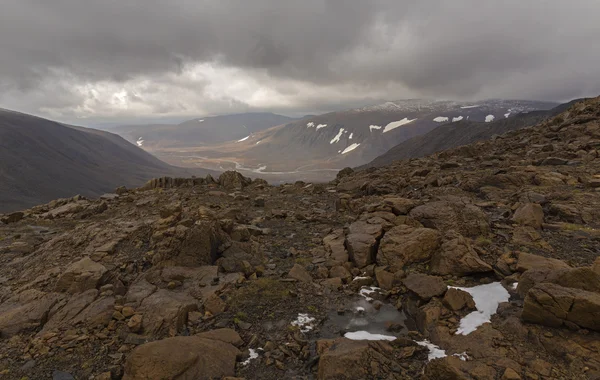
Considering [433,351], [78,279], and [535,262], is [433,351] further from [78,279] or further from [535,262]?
[78,279]

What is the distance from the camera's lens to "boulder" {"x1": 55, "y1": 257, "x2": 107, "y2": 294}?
Result: 11250mm

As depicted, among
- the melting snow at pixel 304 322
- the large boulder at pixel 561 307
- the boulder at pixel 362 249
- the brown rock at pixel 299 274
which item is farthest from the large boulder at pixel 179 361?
the large boulder at pixel 561 307

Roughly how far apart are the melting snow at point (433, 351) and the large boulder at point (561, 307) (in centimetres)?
218

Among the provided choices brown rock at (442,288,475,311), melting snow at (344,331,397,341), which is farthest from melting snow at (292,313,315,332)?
brown rock at (442,288,475,311)

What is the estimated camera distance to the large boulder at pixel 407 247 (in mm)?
11875

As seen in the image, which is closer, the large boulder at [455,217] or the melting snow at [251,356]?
the melting snow at [251,356]

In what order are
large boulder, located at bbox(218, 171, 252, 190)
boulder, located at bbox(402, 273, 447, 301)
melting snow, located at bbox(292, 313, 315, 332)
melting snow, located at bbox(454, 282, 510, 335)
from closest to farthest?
melting snow, located at bbox(454, 282, 510, 335)
melting snow, located at bbox(292, 313, 315, 332)
boulder, located at bbox(402, 273, 447, 301)
large boulder, located at bbox(218, 171, 252, 190)

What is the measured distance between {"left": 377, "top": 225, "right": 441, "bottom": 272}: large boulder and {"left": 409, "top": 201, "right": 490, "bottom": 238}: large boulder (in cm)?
128

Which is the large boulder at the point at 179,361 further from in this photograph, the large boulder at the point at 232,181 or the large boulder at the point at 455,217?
the large boulder at the point at 232,181

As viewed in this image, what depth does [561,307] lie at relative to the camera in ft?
24.1

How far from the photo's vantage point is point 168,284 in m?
11.3

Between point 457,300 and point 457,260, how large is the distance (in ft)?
6.45

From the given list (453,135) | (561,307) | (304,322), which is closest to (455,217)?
(561,307)

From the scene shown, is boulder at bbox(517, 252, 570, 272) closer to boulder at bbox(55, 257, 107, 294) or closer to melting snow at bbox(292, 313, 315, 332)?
melting snow at bbox(292, 313, 315, 332)
